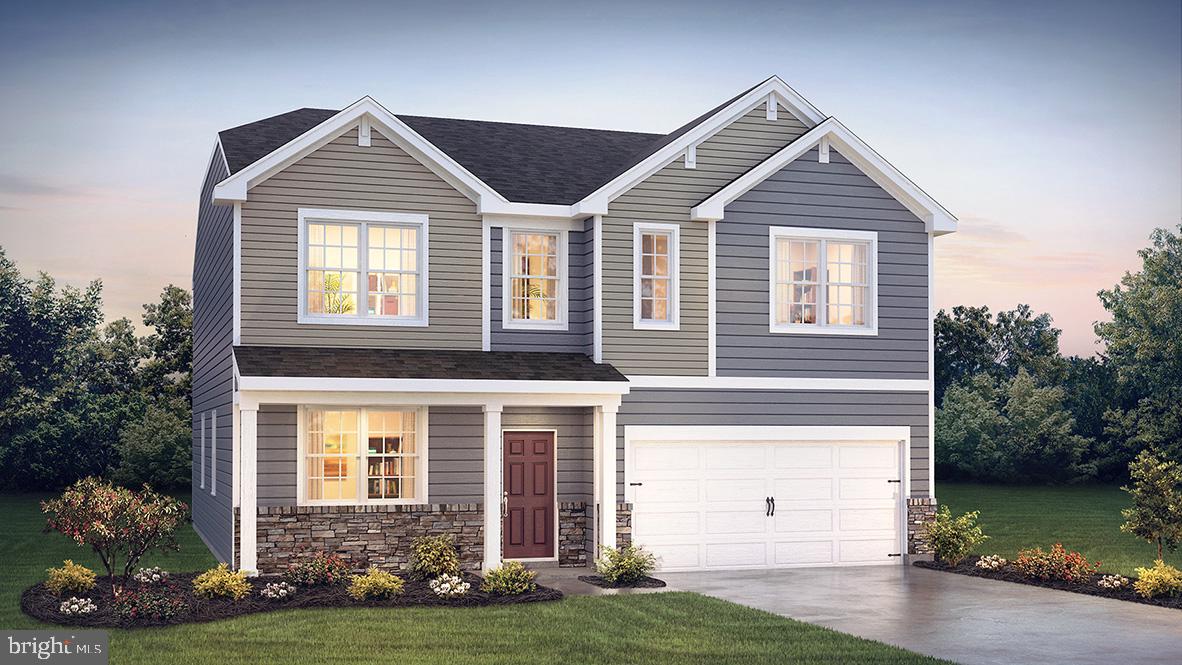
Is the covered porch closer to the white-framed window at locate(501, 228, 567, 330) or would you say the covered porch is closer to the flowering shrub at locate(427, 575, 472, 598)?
the white-framed window at locate(501, 228, 567, 330)

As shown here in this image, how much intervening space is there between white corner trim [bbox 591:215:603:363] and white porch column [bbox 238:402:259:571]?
5.22 meters

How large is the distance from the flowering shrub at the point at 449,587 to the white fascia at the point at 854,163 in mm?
7128

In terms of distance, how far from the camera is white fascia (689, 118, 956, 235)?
809 inches

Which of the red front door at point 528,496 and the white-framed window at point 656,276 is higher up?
the white-framed window at point 656,276

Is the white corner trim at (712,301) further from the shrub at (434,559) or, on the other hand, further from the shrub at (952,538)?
the shrub at (434,559)

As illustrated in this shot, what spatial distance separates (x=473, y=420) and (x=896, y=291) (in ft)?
24.0

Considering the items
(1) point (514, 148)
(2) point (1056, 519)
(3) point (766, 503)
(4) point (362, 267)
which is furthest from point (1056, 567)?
(2) point (1056, 519)

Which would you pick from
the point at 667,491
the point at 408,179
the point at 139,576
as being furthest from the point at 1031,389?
the point at 139,576

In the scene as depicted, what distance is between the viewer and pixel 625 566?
723 inches

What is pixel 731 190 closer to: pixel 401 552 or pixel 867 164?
pixel 867 164

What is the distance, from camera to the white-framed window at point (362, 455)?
750 inches

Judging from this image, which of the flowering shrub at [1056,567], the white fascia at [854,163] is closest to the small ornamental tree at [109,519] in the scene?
the white fascia at [854,163]

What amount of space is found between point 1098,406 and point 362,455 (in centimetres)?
3369

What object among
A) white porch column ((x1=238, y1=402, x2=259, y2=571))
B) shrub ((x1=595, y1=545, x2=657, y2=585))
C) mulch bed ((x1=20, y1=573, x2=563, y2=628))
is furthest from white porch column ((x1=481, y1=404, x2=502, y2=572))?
white porch column ((x1=238, y1=402, x2=259, y2=571))
